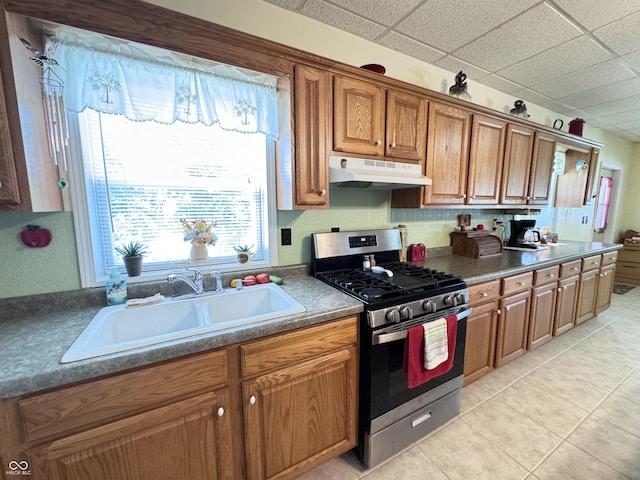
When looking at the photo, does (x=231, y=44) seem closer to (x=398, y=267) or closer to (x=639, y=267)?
(x=398, y=267)

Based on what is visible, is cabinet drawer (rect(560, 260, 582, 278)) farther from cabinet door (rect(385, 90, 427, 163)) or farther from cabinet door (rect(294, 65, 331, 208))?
cabinet door (rect(294, 65, 331, 208))

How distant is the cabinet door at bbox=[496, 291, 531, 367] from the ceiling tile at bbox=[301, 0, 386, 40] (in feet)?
7.21

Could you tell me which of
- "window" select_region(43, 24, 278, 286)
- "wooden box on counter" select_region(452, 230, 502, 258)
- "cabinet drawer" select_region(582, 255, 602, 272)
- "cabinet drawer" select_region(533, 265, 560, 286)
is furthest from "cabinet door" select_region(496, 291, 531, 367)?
"window" select_region(43, 24, 278, 286)

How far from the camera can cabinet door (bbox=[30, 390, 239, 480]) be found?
2.73 feet

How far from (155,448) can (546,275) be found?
3.00 metres

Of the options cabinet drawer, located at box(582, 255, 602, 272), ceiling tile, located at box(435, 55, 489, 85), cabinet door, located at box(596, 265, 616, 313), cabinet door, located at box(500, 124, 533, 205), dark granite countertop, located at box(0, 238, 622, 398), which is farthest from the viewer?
cabinet door, located at box(596, 265, 616, 313)

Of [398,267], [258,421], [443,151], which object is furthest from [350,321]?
[443,151]

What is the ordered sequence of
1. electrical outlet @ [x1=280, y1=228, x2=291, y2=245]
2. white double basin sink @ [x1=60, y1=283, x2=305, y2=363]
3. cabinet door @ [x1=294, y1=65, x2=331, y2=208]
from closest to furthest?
white double basin sink @ [x1=60, y1=283, x2=305, y2=363] < cabinet door @ [x1=294, y1=65, x2=331, y2=208] < electrical outlet @ [x1=280, y1=228, x2=291, y2=245]

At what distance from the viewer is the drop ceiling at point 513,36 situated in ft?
5.13

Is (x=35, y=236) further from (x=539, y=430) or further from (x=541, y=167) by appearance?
(x=541, y=167)

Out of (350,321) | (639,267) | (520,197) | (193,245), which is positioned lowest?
(639,267)

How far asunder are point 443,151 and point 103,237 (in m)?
2.31

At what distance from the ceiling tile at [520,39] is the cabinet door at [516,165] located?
0.57 meters

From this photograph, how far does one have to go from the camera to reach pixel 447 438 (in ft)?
5.26
